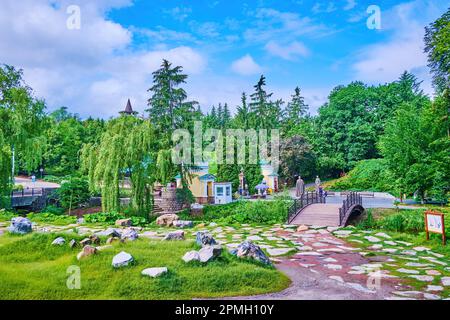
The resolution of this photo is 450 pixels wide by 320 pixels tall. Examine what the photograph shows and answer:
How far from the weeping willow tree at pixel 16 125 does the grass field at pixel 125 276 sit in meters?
10.8

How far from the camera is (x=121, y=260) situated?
603 centimetres

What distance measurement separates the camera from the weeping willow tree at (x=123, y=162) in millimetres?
15602

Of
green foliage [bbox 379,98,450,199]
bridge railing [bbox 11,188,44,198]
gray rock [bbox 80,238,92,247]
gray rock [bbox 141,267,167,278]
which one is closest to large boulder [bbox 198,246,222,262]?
gray rock [bbox 141,267,167,278]

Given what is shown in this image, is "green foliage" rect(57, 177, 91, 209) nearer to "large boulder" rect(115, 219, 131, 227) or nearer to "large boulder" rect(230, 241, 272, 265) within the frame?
"large boulder" rect(115, 219, 131, 227)

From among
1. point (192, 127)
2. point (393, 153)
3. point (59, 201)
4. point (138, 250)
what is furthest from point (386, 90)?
point (138, 250)

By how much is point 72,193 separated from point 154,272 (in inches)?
776

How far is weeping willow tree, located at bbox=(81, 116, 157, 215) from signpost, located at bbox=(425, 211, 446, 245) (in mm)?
11806

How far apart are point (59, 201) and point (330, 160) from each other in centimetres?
2895

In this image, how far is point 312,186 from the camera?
3756 centimetres

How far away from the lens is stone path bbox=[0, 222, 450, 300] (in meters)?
5.71

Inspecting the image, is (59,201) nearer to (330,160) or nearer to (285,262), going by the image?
(285,262)

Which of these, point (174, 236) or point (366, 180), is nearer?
point (174, 236)

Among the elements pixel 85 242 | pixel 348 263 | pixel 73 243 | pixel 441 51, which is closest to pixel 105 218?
pixel 85 242

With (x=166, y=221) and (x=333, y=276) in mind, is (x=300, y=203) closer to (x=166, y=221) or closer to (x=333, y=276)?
(x=166, y=221)
